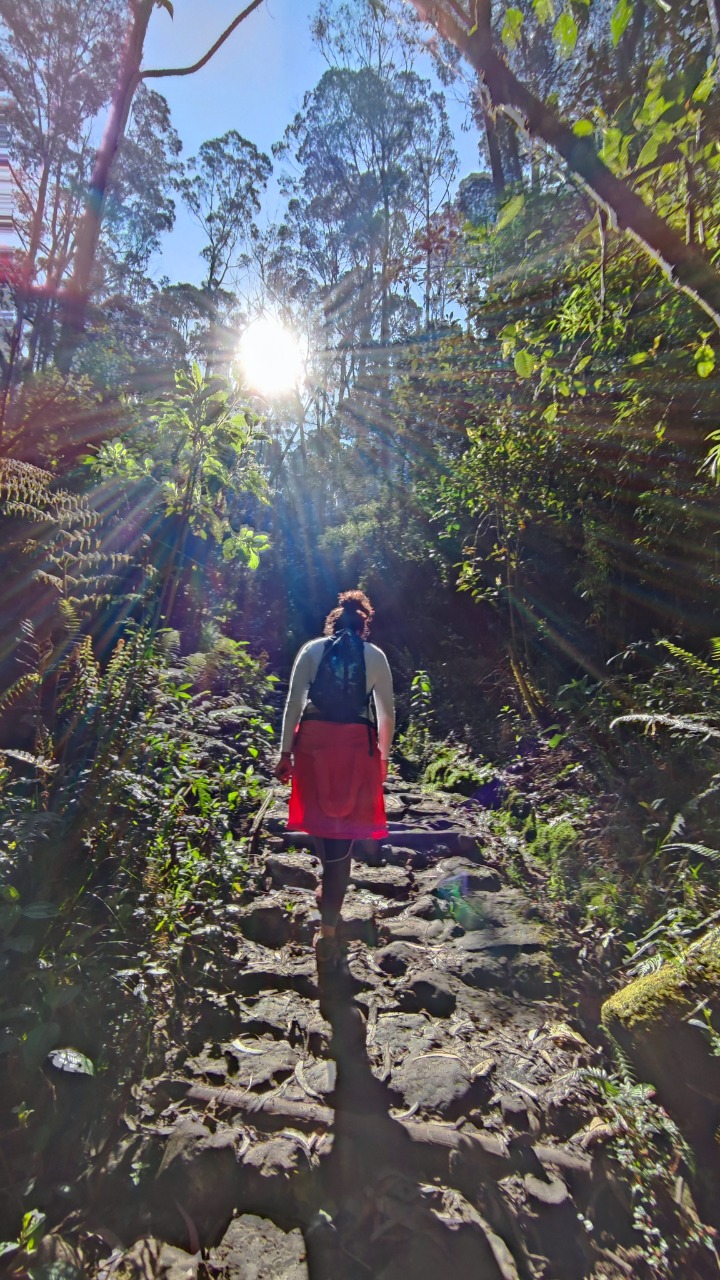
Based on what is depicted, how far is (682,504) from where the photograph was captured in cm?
480

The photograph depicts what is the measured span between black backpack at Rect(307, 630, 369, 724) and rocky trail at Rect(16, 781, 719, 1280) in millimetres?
1150

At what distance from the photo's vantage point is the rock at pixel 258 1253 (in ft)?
5.98

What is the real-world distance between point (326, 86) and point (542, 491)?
24.5 meters

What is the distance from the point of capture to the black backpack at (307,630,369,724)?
3475 mm

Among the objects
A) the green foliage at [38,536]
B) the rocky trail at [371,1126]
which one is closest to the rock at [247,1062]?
the rocky trail at [371,1126]

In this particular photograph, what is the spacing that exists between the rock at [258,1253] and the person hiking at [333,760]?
1.42 metres

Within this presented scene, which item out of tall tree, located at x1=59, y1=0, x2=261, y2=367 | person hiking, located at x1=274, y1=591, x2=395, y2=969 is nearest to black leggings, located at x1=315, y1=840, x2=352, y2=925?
person hiking, located at x1=274, y1=591, x2=395, y2=969

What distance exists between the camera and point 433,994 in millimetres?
3178

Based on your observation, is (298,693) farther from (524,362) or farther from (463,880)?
(524,362)

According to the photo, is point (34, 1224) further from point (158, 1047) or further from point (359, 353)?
point (359, 353)

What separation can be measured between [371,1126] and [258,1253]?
585mm

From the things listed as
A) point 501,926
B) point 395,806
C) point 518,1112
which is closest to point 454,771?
point 395,806

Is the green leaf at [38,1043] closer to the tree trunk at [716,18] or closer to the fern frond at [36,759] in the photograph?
the fern frond at [36,759]

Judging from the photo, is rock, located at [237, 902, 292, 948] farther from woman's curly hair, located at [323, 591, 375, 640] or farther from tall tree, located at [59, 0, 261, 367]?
tall tree, located at [59, 0, 261, 367]
